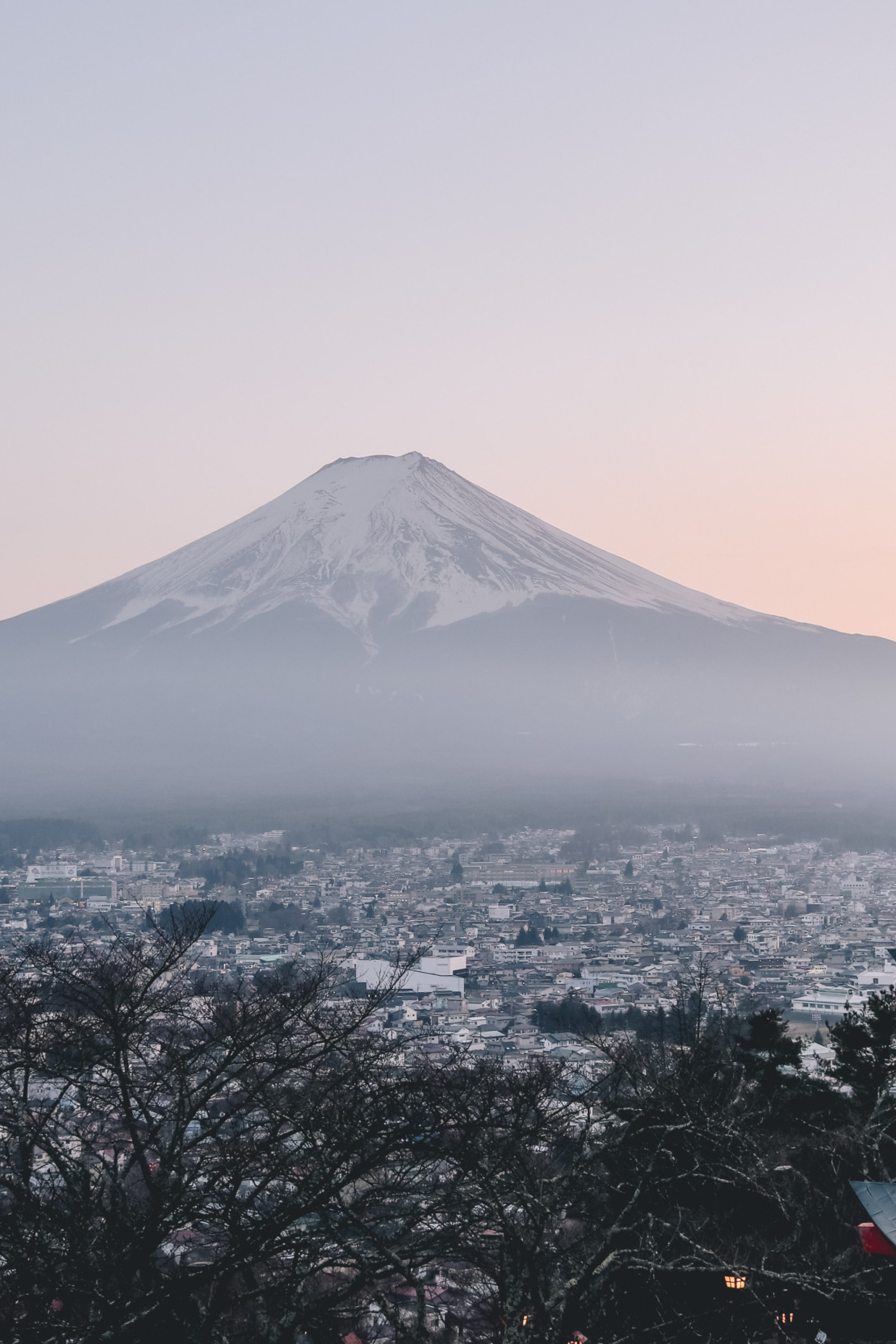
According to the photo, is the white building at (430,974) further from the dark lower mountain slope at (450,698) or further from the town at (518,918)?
the dark lower mountain slope at (450,698)

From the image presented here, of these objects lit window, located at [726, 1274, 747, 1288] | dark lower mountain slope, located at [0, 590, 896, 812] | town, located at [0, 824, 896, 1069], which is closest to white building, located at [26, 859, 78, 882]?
town, located at [0, 824, 896, 1069]

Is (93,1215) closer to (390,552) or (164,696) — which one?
(164,696)

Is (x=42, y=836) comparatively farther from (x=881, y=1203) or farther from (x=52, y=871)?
(x=881, y=1203)

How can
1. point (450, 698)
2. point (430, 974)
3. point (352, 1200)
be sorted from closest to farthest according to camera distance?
point (352, 1200) < point (430, 974) < point (450, 698)

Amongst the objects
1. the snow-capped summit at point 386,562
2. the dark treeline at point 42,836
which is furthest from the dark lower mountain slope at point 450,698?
the dark treeline at point 42,836

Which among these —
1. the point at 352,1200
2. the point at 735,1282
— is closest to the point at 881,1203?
the point at 735,1282
